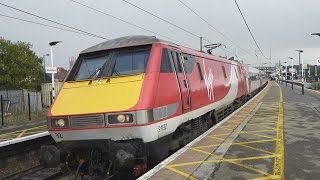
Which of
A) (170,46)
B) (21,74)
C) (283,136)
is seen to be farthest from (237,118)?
(21,74)

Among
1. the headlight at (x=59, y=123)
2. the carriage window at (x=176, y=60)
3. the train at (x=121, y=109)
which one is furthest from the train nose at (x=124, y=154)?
the carriage window at (x=176, y=60)

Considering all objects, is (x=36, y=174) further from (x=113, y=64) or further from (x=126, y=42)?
(x=126, y=42)

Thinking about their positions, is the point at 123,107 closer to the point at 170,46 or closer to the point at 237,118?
the point at 170,46

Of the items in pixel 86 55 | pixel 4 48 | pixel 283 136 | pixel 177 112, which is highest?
pixel 4 48

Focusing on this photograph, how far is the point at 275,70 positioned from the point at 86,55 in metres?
153

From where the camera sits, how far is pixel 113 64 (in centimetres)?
1000

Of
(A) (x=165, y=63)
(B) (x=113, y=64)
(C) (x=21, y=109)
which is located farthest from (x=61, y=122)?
(C) (x=21, y=109)

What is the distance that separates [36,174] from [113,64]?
421cm

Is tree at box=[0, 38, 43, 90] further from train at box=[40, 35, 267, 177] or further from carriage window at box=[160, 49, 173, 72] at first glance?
carriage window at box=[160, 49, 173, 72]

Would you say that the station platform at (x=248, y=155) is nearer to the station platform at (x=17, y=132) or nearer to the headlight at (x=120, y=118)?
Answer: the headlight at (x=120, y=118)

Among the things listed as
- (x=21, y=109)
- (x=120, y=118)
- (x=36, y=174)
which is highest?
(x=120, y=118)

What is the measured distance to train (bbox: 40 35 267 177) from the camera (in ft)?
28.0

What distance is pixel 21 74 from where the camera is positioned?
186 feet

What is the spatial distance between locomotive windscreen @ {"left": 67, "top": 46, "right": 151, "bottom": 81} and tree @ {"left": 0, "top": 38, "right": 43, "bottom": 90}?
47091 millimetres
